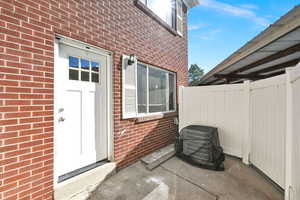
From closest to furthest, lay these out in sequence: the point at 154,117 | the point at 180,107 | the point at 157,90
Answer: the point at 154,117 → the point at 157,90 → the point at 180,107

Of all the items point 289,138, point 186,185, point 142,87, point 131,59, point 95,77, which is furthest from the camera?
point 142,87

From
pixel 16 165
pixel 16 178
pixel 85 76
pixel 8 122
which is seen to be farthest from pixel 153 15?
pixel 16 178

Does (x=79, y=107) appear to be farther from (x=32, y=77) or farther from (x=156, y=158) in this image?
(x=156, y=158)

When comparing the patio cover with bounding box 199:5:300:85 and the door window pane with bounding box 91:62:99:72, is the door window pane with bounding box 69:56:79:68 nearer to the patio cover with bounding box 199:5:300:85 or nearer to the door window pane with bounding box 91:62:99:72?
the door window pane with bounding box 91:62:99:72

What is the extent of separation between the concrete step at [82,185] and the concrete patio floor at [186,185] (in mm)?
113

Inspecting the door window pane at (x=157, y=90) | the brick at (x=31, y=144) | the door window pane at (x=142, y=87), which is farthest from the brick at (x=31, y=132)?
the door window pane at (x=157, y=90)

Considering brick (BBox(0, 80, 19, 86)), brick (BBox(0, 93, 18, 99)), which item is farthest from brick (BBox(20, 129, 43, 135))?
brick (BBox(0, 80, 19, 86))

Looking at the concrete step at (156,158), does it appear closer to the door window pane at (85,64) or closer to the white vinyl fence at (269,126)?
the white vinyl fence at (269,126)

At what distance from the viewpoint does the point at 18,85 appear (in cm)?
173

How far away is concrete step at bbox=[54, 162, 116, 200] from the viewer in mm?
2080

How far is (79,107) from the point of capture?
2.52m

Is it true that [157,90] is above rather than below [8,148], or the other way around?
above

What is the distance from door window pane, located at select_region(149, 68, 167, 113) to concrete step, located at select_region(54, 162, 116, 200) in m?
2.02

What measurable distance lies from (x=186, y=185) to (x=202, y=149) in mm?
1004
